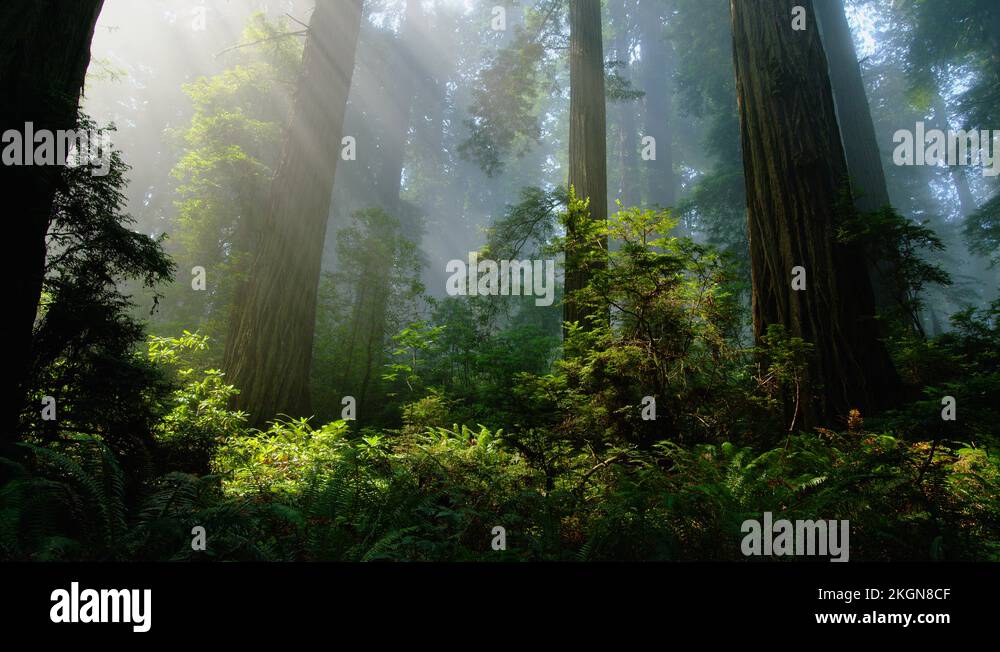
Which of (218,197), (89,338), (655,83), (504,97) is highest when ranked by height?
(655,83)

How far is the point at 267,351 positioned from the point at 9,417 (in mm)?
3749

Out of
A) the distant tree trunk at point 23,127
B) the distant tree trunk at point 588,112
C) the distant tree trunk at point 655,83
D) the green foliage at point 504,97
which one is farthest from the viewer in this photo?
the distant tree trunk at point 655,83

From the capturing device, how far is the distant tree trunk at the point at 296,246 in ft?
20.6

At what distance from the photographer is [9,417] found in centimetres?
262

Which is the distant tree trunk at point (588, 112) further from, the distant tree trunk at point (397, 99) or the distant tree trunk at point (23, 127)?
the distant tree trunk at point (397, 99)

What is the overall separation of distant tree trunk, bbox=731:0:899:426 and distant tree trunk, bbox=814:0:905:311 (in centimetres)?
811

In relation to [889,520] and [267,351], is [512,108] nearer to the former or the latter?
[267,351]

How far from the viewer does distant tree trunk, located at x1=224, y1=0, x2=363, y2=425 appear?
6266 mm

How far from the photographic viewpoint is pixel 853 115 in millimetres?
13359

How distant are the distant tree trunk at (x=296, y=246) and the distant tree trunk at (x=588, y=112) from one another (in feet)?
13.6

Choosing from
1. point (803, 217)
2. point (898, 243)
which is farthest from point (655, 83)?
point (898, 243)

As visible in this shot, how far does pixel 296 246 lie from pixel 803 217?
22.4 ft

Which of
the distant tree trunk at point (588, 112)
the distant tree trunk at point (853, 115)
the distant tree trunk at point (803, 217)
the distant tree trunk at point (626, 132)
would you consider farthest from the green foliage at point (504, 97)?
the distant tree trunk at point (626, 132)

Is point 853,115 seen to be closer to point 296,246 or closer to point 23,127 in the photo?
point 296,246
